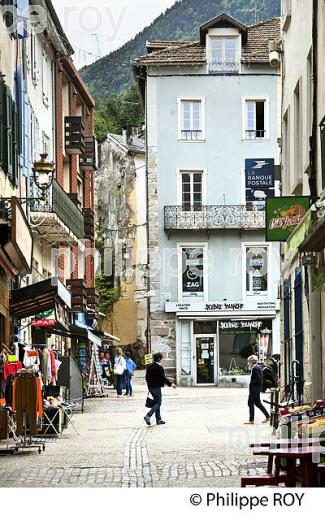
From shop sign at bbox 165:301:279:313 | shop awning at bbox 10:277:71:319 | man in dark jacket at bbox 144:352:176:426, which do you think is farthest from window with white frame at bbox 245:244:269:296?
shop awning at bbox 10:277:71:319

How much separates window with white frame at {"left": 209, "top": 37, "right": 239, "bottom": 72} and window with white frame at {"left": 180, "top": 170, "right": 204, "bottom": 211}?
400 centimetres

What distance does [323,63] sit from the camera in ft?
53.0

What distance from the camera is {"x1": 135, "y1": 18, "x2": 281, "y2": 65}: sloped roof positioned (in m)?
42.4

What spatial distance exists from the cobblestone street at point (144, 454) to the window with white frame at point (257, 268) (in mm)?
18632

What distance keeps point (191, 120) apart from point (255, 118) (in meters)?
2.10

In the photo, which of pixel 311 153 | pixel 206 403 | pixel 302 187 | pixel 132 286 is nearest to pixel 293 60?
pixel 302 187

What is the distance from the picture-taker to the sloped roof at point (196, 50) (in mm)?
42406

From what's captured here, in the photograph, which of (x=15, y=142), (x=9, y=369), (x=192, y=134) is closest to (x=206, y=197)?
(x=192, y=134)

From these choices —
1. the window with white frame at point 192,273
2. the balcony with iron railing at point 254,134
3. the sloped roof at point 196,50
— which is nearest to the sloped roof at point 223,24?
the sloped roof at point 196,50

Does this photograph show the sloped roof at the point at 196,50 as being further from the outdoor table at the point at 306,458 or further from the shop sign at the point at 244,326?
the outdoor table at the point at 306,458

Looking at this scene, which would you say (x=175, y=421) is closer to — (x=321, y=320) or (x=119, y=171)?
(x=321, y=320)

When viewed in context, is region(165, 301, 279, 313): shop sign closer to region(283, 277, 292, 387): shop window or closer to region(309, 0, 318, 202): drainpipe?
region(283, 277, 292, 387): shop window

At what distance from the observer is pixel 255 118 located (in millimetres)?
44312

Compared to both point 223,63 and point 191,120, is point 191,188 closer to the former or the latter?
point 191,120
